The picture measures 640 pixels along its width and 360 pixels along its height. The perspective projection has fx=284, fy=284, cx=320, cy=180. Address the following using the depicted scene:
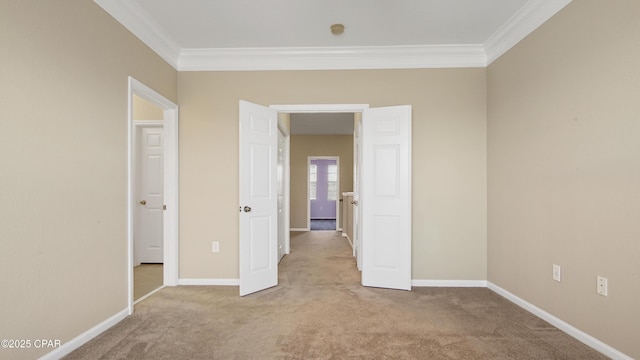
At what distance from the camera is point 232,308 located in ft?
8.62

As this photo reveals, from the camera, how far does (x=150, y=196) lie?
4.11 m

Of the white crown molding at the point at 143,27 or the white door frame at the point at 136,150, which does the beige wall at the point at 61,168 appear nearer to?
the white crown molding at the point at 143,27

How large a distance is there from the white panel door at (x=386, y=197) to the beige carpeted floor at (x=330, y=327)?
25cm

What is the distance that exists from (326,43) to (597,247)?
2.92 meters

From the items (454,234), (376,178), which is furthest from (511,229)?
(376,178)

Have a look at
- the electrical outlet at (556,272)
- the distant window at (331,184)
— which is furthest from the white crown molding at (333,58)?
the distant window at (331,184)

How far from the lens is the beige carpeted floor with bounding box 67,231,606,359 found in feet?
6.32

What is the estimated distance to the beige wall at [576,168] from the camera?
1.77 metres

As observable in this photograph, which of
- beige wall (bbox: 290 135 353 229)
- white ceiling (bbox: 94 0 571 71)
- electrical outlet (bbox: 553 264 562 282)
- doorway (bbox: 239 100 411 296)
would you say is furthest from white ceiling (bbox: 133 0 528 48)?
beige wall (bbox: 290 135 353 229)

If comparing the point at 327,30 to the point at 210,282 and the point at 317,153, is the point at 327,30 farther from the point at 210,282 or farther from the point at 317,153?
the point at 317,153

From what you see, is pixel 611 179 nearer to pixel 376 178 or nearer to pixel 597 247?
pixel 597 247

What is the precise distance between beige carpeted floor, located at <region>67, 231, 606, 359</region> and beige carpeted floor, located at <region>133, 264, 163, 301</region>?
7.3 inches

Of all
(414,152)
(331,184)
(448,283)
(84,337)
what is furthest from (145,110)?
(331,184)

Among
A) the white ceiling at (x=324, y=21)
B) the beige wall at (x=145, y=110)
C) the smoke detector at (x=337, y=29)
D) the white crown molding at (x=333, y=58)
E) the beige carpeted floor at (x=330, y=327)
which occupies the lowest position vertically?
the beige carpeted floor at (x=330, y=327)
